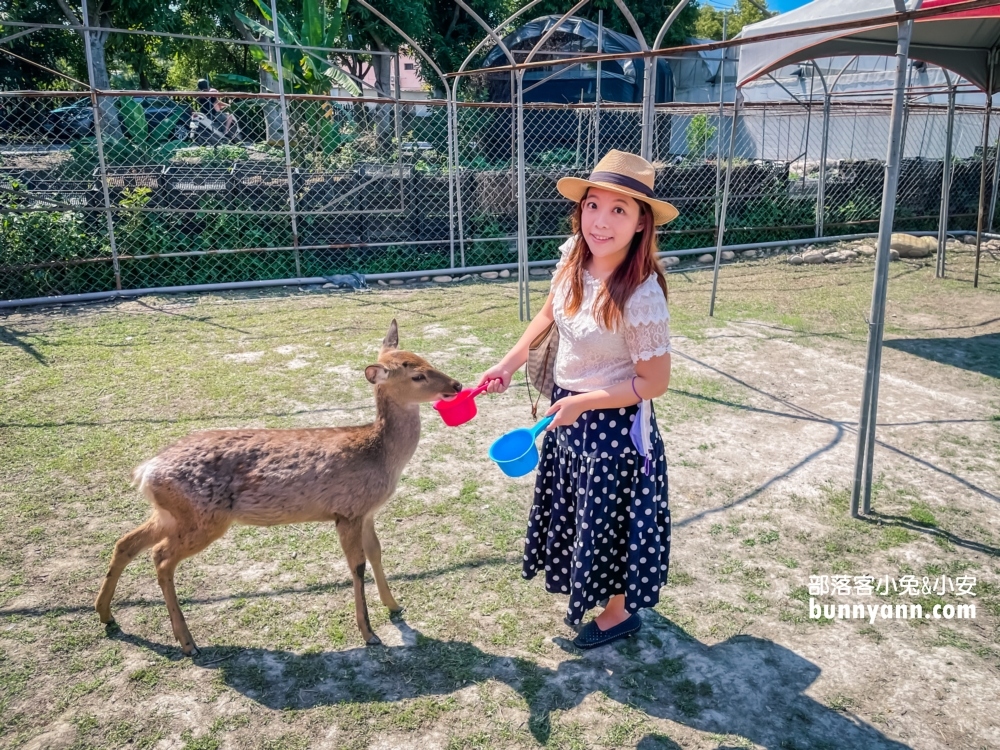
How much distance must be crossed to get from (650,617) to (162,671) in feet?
6.44

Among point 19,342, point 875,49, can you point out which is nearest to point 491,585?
point 19,342

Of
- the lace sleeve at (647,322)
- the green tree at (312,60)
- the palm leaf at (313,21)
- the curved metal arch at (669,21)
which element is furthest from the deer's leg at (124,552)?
the palm leaf at (313,21)

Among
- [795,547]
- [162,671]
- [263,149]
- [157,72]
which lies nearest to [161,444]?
[162,671]

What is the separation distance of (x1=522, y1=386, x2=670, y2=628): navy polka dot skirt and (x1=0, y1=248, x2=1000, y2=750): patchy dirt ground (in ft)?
1.03

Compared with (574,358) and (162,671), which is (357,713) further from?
(574,358)

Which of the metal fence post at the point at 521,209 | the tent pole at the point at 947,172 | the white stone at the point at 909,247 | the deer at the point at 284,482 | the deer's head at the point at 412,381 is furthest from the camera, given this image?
the white stone at the point at 909,247

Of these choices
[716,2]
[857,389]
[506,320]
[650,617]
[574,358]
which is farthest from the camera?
[716,2]

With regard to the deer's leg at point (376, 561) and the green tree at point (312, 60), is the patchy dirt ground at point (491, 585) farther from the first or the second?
the green tree at point (312, 60)

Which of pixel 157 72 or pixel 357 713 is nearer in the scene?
pixel 357 713

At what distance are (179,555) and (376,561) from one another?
0.78 m

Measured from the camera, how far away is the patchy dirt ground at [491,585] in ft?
8.93

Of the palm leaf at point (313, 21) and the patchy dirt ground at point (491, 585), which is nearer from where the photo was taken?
the patchy dirt ground at point (491, 585)

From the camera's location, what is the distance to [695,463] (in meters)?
4.72

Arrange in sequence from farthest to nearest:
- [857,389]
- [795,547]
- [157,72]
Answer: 1. [157,72]
2. [857,389]
3. [795,547]
